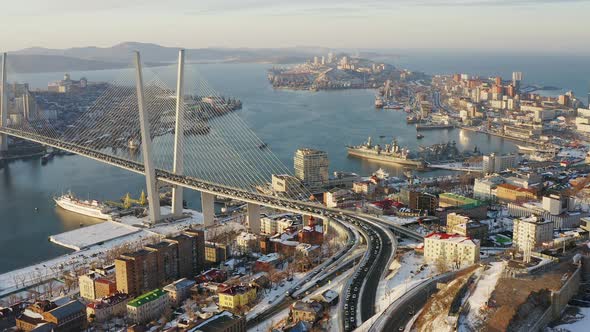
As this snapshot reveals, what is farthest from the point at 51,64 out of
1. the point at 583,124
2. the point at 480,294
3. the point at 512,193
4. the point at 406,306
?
the point at 480,294

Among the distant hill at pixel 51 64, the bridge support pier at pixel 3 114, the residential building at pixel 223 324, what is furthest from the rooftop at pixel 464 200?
the distant hill at pixel 51 64

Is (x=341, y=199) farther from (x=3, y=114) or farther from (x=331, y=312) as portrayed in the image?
(x=3, y=114)

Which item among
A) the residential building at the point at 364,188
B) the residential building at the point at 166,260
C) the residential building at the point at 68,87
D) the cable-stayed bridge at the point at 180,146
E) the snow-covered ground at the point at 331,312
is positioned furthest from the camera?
the residential building at the point at 68,87

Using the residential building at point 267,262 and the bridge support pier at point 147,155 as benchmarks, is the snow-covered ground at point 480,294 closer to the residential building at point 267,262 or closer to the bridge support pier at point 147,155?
the residential building at point 267,262

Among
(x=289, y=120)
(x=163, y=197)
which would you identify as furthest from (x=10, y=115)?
(x=163, y=197)

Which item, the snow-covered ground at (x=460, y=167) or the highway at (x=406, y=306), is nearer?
the highway at (x=406, y=306)

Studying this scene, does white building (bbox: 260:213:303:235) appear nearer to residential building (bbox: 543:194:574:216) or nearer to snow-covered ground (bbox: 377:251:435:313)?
snow-covered ground (bbox: 377:251:435:313)
